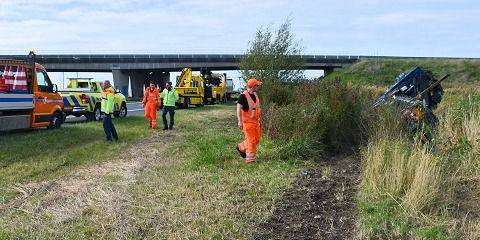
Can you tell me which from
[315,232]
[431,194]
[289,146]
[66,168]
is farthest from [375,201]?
[66,168]

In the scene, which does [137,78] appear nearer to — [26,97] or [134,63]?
[134,63]

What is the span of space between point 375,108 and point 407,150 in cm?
367

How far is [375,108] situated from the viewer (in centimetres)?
1111

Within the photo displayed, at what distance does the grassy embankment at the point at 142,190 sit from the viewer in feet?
19.0

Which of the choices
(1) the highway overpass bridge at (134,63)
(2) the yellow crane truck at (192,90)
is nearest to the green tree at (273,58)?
(2) the yellow crane truck at (192,90)

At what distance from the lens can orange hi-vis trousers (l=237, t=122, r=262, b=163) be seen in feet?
32.0

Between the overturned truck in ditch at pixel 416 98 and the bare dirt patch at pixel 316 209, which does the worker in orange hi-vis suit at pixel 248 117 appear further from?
the overturned truck in ditch at pixel 416 98

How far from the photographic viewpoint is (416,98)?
10.9 m

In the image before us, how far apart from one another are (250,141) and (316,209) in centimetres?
342


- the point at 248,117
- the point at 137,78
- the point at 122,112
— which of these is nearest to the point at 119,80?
the point at 137,78

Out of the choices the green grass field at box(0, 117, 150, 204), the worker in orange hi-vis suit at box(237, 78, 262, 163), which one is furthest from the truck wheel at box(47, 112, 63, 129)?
the worker in orange hi-vis suit at box(237, 78, 262, 163)

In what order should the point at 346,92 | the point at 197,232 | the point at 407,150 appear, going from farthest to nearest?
the point at 346,92, the point at 407,150, the point at 197,232

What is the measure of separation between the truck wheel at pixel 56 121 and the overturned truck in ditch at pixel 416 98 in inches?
412

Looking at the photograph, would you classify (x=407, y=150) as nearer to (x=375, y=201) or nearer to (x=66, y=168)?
(x=375, y=201)
